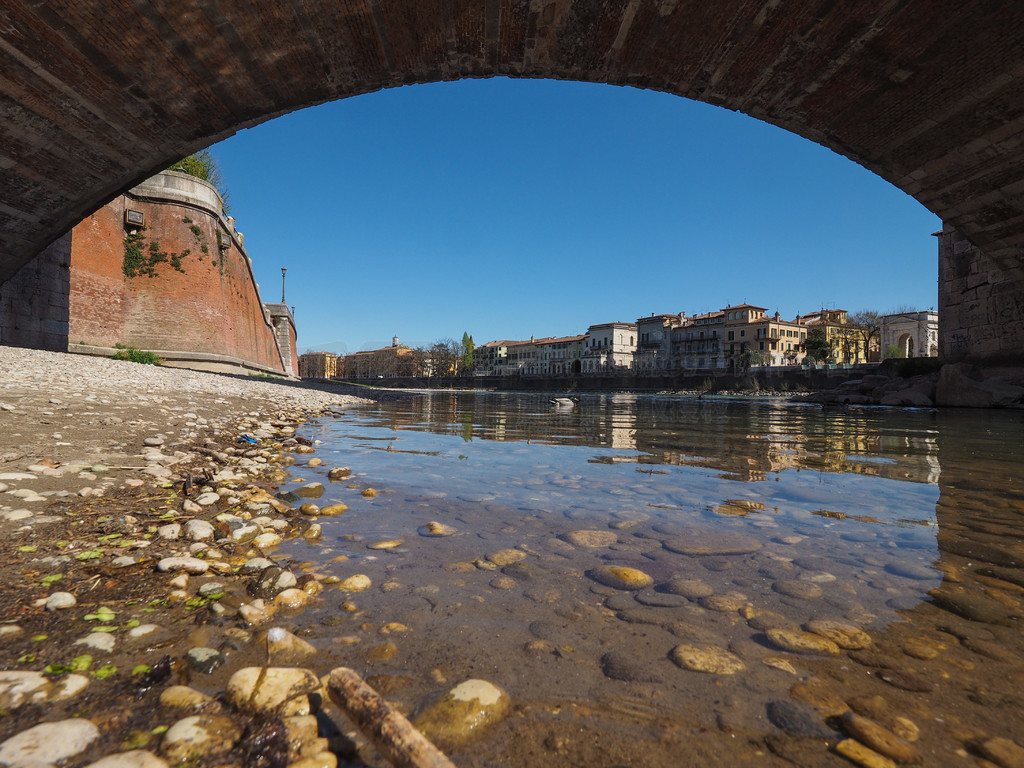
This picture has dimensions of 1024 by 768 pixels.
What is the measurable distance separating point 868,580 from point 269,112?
7167 mm

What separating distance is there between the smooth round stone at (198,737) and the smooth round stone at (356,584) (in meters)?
0.90

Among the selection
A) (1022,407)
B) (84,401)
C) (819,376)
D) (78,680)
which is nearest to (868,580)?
(78,680)

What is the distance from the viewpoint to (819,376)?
140 ft

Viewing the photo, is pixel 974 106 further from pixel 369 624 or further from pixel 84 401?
pixel 84 401

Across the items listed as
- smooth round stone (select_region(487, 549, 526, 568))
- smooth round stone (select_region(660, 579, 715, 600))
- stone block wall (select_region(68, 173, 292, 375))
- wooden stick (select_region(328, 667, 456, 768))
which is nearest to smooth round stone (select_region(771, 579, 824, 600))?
smooth round stone (select_region(660, 579, 715, 600))

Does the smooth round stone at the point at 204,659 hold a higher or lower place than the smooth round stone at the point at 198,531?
lower

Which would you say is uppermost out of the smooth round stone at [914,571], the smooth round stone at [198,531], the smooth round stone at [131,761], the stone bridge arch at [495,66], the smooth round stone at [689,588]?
the stone bridge arch at [495,66]

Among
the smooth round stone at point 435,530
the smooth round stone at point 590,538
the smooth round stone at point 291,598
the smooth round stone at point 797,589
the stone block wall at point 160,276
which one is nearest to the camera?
the smooth round stone at point 291,598

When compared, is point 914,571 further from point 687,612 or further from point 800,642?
point 687,612

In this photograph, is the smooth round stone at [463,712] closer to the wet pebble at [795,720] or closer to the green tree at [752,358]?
the wet pebble at [795,720]

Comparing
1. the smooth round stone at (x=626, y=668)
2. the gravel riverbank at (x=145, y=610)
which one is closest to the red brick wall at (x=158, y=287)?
the gravel riverbank at (x=145, y=610)

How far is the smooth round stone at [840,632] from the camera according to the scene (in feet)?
5.88

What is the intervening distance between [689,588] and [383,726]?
5.38ft

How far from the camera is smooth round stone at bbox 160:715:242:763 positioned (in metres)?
1.16
